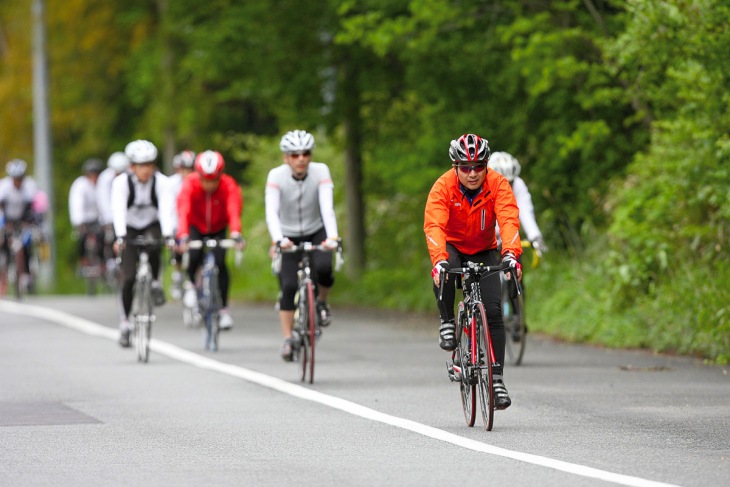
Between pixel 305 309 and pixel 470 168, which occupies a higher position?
pixel 470 168

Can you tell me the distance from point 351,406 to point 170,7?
50.4ft

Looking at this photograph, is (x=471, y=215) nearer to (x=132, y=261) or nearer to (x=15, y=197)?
(x=132, y=261)

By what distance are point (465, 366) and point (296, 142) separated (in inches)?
166

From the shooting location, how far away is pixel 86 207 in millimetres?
28766

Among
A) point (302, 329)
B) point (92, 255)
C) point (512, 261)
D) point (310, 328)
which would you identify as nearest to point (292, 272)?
point (302, 329)

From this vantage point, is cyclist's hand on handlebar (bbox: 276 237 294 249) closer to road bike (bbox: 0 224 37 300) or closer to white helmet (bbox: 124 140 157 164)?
white helmet (bbox: 124 140 157 164)

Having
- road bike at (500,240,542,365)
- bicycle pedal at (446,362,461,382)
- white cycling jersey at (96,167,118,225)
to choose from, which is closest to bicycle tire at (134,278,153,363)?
road bike at (500,240,542,365)

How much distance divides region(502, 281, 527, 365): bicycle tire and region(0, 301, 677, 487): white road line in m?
2.43

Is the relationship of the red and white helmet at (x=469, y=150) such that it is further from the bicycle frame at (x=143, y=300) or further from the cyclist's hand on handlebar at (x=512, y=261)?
the bicycle frame at (x=143, y=300)

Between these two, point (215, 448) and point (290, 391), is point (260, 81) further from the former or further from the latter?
point (215, 448)

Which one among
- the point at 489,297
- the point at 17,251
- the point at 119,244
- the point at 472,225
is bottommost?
the point at 17,251

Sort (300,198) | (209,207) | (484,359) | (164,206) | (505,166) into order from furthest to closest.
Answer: (209,207) → (164,206) → (505,166) → (300,198) → (484,359)

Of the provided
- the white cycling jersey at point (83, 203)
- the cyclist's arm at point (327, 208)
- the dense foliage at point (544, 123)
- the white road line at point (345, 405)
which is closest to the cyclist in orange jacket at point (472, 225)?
the white road line at point (345, 405)

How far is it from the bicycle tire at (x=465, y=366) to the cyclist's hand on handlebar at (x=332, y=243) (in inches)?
126
